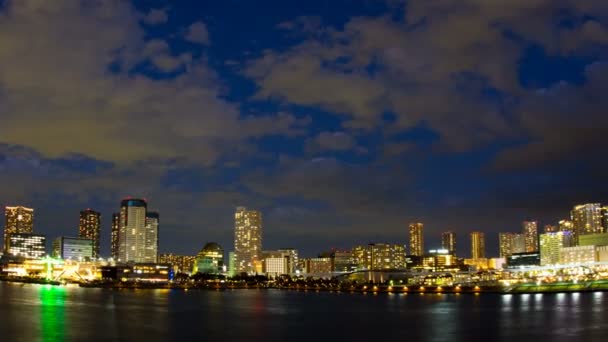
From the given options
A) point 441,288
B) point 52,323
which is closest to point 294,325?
point 52,323

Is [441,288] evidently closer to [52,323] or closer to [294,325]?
[294,325]

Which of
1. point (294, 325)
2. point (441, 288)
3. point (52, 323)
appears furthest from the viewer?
point (441, 288)

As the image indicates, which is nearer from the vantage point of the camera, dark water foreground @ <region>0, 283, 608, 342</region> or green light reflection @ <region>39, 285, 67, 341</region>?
green light reflection @ <region>39, 285, 67, 341</region>

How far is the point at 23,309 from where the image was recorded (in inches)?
2461

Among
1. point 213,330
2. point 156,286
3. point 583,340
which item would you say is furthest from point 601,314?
point 156,286

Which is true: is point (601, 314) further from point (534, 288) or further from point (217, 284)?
point (217, 284)

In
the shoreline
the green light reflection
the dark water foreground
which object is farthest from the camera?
the shoreline

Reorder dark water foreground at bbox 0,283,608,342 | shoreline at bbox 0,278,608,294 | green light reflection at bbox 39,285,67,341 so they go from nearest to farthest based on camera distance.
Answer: green light reflection at bbox 39,285,67,341, dark water foreground at bbox 0,283,608,342, shoreline at bbox 0,278,608,294

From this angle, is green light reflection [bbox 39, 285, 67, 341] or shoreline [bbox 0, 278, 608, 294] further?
shoreline [bbox 0, 278, 608, 294]

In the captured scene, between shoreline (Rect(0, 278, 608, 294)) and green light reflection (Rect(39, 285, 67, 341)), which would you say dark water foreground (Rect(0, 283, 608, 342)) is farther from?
shoreline (Rect(0, 278, 608, 294))

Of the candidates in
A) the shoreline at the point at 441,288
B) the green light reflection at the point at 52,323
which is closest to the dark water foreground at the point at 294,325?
the green light reflection at the point at 52,323

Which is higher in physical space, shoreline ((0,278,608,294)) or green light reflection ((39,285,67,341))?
green light reflection ((39,285,67,341))

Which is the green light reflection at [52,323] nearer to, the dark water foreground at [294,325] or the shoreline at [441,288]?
the dark water foreground at [294,325]

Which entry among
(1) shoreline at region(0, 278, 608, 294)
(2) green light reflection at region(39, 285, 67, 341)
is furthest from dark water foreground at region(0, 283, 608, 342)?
(1) shoreline at region(0, 278, 608, 294)
